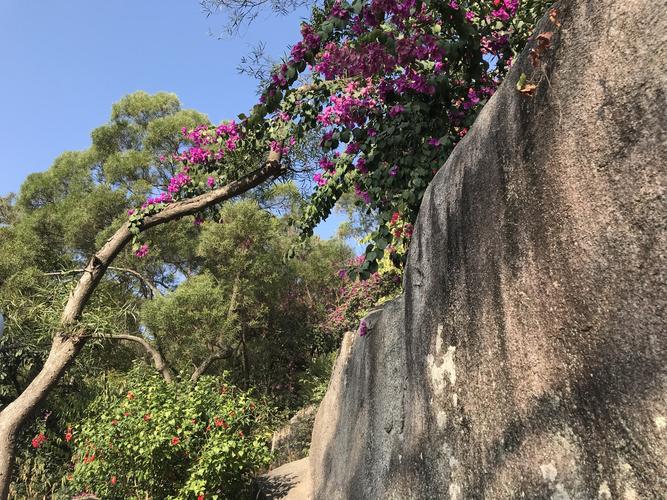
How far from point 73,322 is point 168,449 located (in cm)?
161

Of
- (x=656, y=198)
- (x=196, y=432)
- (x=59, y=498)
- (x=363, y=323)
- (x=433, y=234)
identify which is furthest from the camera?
(x=59, y=498)

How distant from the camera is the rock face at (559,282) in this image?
118cm

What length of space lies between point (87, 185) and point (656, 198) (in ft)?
47.7

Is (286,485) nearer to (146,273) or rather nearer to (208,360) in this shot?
(208,360)

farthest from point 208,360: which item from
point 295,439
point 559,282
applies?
point 559,282

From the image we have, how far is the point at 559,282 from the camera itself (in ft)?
4.68

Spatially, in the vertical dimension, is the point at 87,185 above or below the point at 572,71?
above

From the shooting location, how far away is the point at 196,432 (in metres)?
4.75

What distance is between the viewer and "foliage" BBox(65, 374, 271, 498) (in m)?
4.53

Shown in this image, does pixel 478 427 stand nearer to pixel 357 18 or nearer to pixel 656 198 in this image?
pixel 656 198

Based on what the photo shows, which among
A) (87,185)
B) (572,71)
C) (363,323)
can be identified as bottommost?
(572,71)

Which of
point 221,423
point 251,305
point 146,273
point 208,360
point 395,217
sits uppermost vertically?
point 146,273

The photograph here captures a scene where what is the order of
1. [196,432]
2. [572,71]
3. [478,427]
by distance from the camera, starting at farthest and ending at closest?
1. [196,432]
2. [478,427]
3. [572,71]

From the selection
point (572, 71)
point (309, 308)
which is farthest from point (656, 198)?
point (309, 308)
